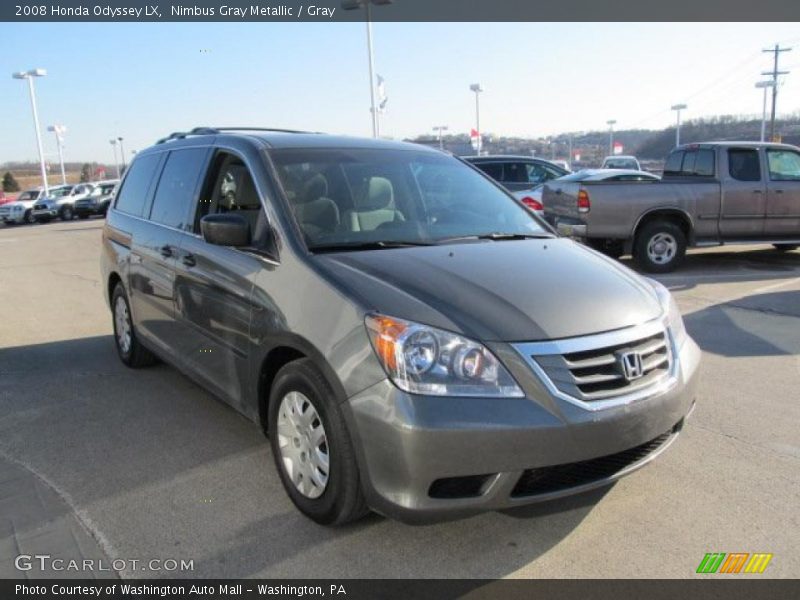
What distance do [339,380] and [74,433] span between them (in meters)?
2.47

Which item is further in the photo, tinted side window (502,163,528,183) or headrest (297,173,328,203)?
tinted side window (502,163,528,183)

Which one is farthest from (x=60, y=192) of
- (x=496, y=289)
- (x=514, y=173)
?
(x=496, y=289)

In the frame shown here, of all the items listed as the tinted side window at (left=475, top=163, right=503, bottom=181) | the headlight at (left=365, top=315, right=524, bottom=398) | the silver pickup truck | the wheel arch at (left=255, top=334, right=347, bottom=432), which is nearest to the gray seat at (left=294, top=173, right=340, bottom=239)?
the wheel arch at (left=255, top=334, right=347, bottom=432)

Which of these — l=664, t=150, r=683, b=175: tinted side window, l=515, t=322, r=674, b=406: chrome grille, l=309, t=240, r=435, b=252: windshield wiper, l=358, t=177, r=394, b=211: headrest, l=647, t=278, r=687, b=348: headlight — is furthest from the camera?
l=664, t=150, r=683, b=175: tinted side window

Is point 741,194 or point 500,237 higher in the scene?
point 500,237

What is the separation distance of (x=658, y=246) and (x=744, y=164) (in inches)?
78.9

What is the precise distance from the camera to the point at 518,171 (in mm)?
13953

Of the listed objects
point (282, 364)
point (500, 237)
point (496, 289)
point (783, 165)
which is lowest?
point (282, 364)

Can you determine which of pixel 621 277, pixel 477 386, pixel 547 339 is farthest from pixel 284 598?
pixel 621 277

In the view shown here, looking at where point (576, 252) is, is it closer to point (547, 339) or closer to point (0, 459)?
point (547, 339)

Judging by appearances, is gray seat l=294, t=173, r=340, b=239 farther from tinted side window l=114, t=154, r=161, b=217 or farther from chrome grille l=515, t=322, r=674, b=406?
tinted side window l=114, t=154, r=161, b=217

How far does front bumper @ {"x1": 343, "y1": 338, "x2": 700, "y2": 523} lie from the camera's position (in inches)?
101

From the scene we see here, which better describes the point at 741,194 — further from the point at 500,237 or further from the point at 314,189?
Answer: the point at 314,189

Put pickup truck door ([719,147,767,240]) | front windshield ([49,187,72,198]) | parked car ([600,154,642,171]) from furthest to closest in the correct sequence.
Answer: front windshield ([49,187,72,198])
parked car ([600,154,642,171])
pickup truck door ([719,147,767,240])
